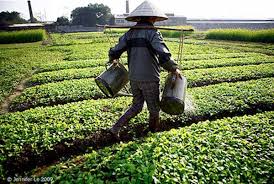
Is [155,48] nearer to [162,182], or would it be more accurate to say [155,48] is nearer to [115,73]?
[115,73]

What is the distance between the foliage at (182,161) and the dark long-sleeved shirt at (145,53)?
1.22 meters

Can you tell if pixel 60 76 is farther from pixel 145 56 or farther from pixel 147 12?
pixel 147 12

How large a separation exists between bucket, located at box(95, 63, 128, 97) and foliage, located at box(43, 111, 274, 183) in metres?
1.17

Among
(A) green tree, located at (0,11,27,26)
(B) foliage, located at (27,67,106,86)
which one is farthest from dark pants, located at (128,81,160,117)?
(A) green tree, located at (0,11,27,26)

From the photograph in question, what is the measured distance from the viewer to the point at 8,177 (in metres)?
3.95

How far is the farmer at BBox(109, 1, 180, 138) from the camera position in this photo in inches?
169

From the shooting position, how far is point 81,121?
18.5 ft

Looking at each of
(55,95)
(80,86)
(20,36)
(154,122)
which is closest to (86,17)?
(20,36)

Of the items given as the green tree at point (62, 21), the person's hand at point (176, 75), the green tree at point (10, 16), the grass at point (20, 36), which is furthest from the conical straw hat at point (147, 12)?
the green tree at point (62, 21)

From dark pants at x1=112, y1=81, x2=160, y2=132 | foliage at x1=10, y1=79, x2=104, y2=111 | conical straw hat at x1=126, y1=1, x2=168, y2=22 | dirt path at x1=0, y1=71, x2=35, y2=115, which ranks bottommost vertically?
dirt path at x1=0, y1=71, x2=35, y2=115

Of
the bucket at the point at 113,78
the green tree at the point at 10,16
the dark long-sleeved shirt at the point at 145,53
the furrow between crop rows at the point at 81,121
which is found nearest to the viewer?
the dark long-sleeved shirt at the point at 145,53

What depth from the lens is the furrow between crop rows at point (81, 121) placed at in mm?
4520

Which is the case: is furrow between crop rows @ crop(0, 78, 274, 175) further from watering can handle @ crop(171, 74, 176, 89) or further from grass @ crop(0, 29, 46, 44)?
grass @ crop(0, 29, 46, 44)

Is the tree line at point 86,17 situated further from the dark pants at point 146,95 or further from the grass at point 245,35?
the dark pants at point 146,95
